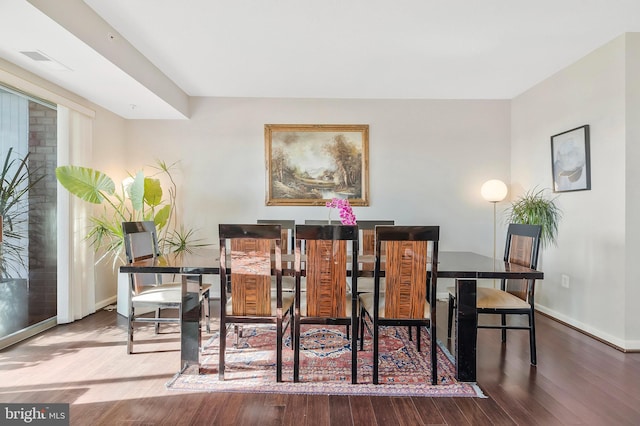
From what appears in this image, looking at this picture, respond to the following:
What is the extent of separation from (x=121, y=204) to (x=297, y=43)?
253cm

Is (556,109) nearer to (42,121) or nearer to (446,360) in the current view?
(446,360)

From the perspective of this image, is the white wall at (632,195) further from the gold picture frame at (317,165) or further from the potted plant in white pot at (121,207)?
the potted plant in white pot at (121,207)

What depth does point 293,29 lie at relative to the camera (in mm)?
2785

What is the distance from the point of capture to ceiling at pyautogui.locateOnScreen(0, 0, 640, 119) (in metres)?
2.45

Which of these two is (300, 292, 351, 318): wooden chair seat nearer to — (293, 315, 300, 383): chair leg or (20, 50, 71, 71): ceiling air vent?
(293, 315, 300, 383): chair leg

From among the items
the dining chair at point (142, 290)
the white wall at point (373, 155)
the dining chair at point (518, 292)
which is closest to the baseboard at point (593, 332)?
the dining chair at point (518, 292)

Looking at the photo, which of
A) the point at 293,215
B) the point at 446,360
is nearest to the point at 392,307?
the point at 446,360

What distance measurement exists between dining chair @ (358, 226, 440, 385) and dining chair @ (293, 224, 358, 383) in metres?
0.15

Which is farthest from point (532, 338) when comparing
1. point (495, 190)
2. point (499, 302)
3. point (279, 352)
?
point (495, 190)

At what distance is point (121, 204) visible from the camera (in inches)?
149

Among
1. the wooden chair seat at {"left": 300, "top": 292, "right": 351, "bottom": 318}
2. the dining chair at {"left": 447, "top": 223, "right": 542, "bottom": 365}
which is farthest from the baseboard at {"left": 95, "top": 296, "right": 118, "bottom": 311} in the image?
the dining chair at {"left": 447, "top": 223, "right": 542, "bottom": 365}

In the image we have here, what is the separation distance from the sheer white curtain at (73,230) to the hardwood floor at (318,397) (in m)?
0.66

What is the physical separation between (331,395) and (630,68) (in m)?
3.45

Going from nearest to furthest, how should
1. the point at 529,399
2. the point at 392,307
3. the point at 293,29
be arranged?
the point at 529,399 → the point at 392,307 → the point at 293,29
